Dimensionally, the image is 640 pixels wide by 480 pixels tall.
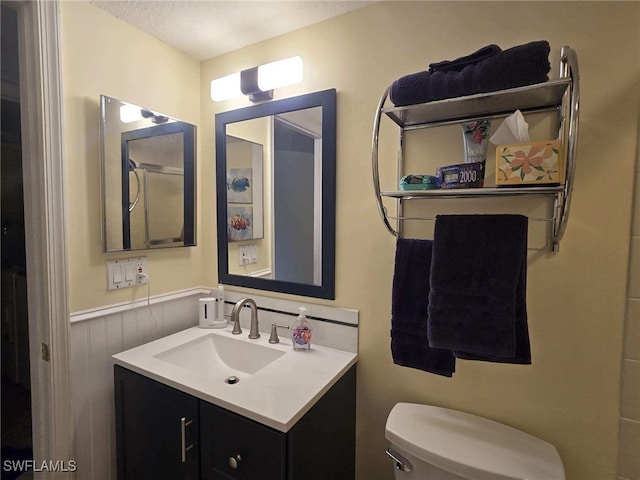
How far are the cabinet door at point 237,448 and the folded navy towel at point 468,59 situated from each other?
1101 millimetres

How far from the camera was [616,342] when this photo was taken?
2.93ft

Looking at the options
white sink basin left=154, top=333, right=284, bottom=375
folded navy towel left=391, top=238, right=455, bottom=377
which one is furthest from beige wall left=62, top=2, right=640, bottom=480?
white sink basin left=154, top=333, right=284, bottom=375

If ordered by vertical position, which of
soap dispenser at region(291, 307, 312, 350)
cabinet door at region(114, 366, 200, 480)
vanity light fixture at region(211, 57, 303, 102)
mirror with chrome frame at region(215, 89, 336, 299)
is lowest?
cabinet door at region(114, 366, 200, 480)

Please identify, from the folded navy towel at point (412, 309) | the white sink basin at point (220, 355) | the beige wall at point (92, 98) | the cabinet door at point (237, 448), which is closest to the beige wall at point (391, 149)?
the beige wall at point (92, 98)

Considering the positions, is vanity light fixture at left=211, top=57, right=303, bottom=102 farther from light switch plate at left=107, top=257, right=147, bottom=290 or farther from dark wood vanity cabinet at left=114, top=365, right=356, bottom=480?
dark wood vanity cabinet at left=114, top=365, right=356, bottom=480

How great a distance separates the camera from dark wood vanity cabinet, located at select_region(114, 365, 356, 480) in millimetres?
890

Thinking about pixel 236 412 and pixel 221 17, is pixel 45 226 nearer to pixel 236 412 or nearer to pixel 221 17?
pixel 236 412

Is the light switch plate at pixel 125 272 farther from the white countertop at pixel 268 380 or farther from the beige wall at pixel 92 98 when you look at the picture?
the white countertop at pixel 268 380

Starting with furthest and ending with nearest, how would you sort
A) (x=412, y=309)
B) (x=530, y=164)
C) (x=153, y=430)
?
(x=153, y=430) → (x=412, y=309) → (x=530, y=164)

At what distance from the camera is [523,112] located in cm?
96

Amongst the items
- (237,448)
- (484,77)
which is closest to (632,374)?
(484,77)

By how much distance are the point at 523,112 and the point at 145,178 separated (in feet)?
4.79

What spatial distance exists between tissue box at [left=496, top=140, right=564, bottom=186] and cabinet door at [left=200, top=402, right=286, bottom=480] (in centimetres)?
91

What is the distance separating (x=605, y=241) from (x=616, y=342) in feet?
0.95
